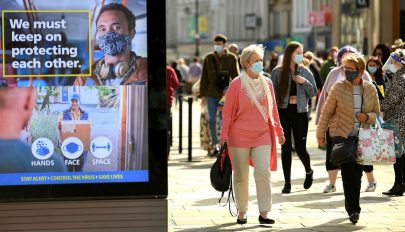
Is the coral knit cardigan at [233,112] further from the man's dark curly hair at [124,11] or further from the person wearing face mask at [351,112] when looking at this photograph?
the man's dark curly hair at [124,11]

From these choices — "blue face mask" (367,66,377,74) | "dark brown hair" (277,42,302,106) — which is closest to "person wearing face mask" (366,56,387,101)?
"blue face mask" (367,66,377,74)

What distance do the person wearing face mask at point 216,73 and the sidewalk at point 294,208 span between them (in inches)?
81.4

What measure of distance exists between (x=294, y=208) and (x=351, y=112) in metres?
1.67

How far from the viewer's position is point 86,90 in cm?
874

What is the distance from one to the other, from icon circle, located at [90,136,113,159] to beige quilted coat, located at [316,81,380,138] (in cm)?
303

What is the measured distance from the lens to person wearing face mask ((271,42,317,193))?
1369cm

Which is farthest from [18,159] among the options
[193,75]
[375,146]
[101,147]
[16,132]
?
[193,75]

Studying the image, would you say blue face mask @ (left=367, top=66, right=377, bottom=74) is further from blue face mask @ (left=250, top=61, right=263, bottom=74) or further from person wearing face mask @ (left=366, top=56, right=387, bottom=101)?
blue face mask @ (left=250, top=61, right=263, bottom=74)

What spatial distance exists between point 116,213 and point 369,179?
19.3 feet

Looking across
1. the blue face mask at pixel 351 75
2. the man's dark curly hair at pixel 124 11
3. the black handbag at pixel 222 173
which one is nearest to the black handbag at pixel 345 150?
the blue face mask at pixel 351 75

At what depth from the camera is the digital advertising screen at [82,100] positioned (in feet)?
28.3

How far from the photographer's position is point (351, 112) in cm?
1118

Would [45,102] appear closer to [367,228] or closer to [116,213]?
[116,213]

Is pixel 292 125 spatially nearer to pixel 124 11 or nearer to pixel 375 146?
pixel 375 146
